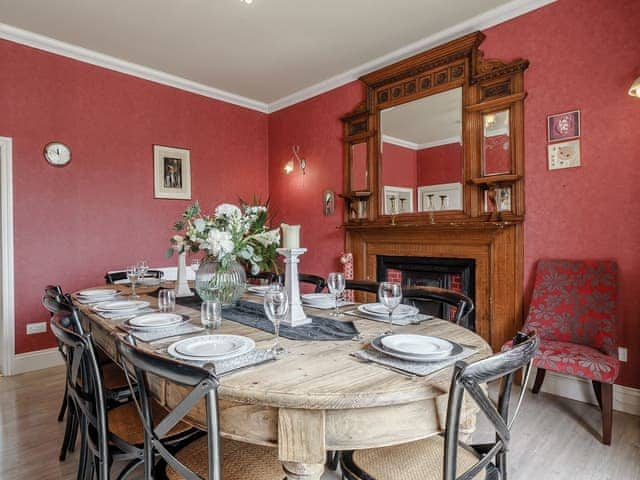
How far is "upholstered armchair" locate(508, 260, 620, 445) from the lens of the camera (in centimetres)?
199

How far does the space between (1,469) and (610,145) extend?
389 centimetres

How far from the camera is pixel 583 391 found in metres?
2.46

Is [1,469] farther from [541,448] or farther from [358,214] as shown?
[358,214]

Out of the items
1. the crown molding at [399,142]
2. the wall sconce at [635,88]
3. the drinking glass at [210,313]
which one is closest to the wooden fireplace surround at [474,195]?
the crown molding at [399,142]

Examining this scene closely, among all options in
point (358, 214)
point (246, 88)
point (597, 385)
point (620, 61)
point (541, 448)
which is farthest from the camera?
point (246, 88)

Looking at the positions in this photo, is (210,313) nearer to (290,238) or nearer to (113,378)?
(290,238)

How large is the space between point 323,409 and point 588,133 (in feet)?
8.77

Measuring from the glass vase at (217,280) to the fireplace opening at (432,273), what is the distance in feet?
5.84

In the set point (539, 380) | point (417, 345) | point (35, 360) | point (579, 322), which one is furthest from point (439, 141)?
point (35, 360)

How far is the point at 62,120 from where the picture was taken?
335cm

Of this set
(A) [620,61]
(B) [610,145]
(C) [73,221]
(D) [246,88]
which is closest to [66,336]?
(C) [73,221]

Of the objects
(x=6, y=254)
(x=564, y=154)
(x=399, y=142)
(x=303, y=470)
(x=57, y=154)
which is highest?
(x=399, y=142)

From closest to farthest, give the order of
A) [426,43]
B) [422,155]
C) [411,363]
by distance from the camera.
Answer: [411,363]
[426,43]
[422,155]

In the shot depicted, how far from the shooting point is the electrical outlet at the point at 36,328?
3186mm
